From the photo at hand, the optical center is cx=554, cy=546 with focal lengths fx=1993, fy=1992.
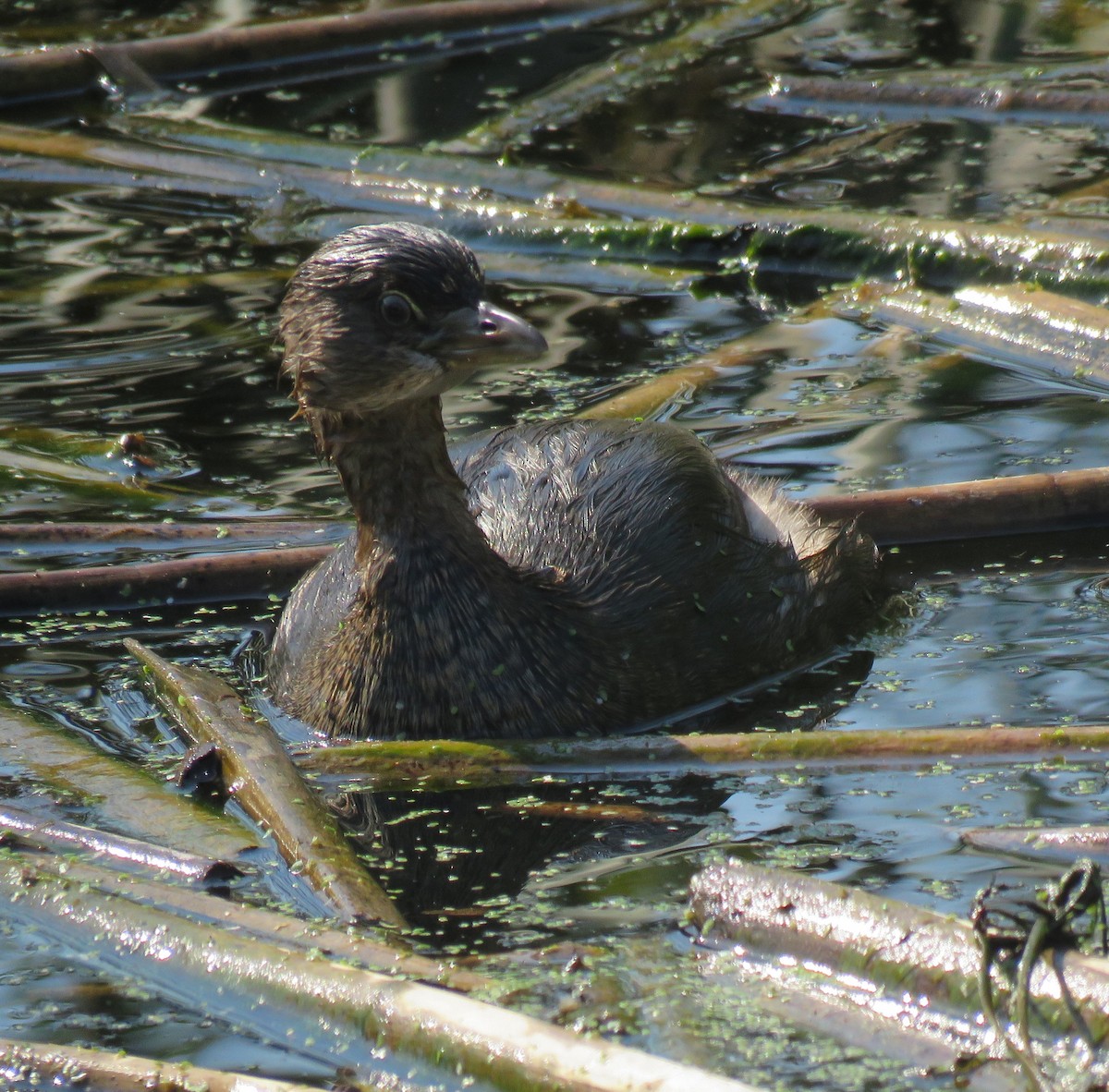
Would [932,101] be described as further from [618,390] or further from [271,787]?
[271,787]

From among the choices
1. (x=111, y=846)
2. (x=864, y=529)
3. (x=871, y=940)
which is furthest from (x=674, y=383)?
(x=871, y=940)

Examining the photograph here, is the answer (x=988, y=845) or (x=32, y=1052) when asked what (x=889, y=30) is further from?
(x=32, y=1052)

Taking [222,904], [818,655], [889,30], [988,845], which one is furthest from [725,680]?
[889,30]

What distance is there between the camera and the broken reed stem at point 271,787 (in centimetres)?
379

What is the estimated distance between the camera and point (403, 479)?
4941 mm

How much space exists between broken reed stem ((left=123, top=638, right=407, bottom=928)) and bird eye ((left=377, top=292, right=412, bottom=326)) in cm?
97

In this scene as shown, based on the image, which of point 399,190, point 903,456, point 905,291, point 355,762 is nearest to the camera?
point 355,762

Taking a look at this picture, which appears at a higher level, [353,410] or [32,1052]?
[353,410]

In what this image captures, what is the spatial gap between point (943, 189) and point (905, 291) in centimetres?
166

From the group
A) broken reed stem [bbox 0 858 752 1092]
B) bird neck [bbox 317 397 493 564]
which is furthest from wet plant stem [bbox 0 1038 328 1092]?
bird neck [bbox 317 397 493 564]

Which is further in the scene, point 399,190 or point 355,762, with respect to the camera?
point 399,190

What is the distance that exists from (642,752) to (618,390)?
2.77 meters

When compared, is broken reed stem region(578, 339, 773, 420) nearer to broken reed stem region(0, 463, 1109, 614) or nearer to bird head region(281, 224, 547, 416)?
broken reed stem region(0, 463, 1109, 614)

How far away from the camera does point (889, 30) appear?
1102 centimetres
